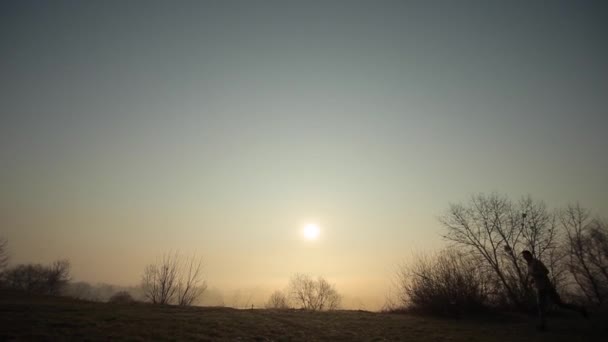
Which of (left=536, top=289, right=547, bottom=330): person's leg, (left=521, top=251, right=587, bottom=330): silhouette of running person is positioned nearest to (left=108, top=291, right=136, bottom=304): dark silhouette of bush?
(left=536, top=289, right=547, bottom=330): person's leg

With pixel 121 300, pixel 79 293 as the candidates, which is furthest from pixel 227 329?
pixel 79 293

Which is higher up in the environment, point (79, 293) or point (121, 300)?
point (121, 300)

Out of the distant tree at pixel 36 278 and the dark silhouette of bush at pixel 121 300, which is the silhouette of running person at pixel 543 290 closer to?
the dark silhouette of bush at pixel 121 300

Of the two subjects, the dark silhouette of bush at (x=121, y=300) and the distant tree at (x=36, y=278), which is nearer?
the dark silhouette of bush at (x=121, y=300)

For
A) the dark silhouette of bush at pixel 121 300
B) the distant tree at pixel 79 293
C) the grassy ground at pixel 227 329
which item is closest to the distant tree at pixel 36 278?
the distant tree at pixel 79 293

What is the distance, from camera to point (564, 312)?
11758 mm

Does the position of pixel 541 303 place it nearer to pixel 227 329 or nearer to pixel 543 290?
pixel 543 290

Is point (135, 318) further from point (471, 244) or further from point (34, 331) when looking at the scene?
point (471, 244)

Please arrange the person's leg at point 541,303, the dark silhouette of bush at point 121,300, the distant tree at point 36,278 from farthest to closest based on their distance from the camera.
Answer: the distant tree at point 36,278 < the dark silhouette of bush at point 121,300 < the person's leg at point 541,303

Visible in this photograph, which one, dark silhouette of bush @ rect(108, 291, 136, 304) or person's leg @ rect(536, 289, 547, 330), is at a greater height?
person's leg @ rect(536, 289, 547, 330)

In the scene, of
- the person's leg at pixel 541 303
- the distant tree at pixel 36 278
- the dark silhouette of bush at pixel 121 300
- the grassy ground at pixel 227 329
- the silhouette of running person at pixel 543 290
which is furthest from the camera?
the distant tree at pixel 36 278

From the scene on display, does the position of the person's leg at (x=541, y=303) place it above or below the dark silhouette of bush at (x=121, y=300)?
above

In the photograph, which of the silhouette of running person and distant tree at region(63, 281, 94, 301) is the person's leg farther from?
distant tree at region(63, 281, 94, 301)

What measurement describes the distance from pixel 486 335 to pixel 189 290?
17.3m
